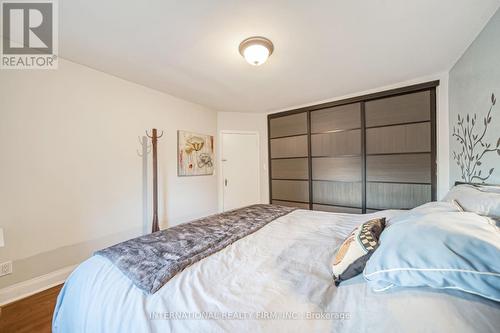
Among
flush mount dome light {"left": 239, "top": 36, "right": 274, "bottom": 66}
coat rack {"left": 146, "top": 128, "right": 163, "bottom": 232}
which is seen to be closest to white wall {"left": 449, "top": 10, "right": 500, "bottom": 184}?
flush mount dome light {"left": 239, "top": 36, "right": 274, "bottom": 66}

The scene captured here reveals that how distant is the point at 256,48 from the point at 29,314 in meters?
2.88

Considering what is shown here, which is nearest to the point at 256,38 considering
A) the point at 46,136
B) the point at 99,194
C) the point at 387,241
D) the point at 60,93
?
the point at 387,241

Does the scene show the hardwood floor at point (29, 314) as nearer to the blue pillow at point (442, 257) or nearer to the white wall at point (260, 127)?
the blue pillow at point (442, 257)

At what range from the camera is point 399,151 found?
9.18 feet

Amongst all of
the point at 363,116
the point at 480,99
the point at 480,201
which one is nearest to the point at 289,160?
the point at 363,116

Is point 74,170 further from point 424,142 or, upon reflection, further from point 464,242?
point 424,142

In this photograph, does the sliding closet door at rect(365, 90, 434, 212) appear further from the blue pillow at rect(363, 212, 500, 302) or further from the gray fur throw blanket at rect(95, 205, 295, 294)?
the blue pillow at rect(363, 212, 500, 302)

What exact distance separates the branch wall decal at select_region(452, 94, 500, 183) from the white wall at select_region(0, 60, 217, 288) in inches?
139

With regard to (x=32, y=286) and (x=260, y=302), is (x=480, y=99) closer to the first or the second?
(x=260, y=302)

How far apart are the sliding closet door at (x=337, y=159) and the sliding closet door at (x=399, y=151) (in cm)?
15

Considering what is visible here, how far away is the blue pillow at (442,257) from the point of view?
0.64 metres

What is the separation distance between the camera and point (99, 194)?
2346 millimetres

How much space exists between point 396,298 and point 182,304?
79 cm

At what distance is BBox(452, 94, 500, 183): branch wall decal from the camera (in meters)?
1.61
